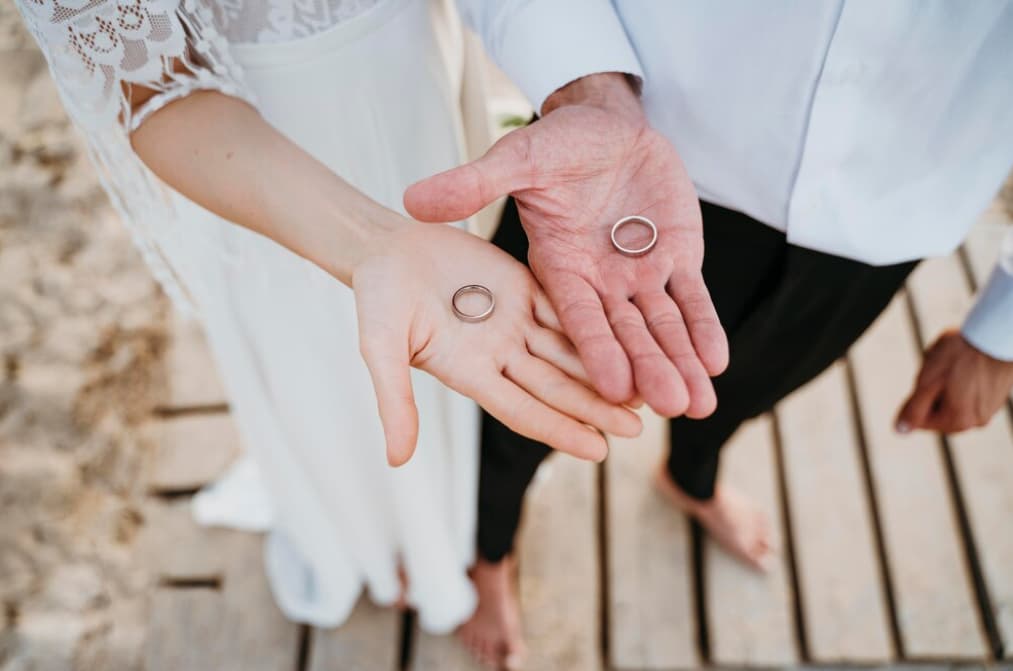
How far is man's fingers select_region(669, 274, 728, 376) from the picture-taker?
2.56 feet

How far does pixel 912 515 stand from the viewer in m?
1.65

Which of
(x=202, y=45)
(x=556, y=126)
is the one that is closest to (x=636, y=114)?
(x=556, y=126)

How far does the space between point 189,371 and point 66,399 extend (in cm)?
29

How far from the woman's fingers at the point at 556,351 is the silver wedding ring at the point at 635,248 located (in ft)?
0.39

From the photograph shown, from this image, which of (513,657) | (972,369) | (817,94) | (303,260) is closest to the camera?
(817,94)

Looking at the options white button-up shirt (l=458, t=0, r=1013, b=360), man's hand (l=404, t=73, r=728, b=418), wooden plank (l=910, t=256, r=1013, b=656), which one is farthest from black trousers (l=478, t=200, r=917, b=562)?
wooden plank (l=910, t=256, r=1013, b=656)

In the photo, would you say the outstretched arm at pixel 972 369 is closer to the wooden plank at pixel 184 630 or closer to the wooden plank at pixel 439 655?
the wooden plank at pixel 439 655

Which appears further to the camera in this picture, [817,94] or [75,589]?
[75,589]

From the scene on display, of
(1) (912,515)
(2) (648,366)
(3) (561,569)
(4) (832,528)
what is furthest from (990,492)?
(2) (648,366)

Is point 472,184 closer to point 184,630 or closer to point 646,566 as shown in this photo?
point 646,566

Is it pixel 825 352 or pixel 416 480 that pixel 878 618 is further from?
pixel 416 480

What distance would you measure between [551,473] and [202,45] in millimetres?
1177

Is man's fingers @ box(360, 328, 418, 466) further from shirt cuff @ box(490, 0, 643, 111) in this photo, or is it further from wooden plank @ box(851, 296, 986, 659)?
wooden plank @ box(851, 296, 986, 659)

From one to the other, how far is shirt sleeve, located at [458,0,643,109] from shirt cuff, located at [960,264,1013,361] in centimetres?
56
